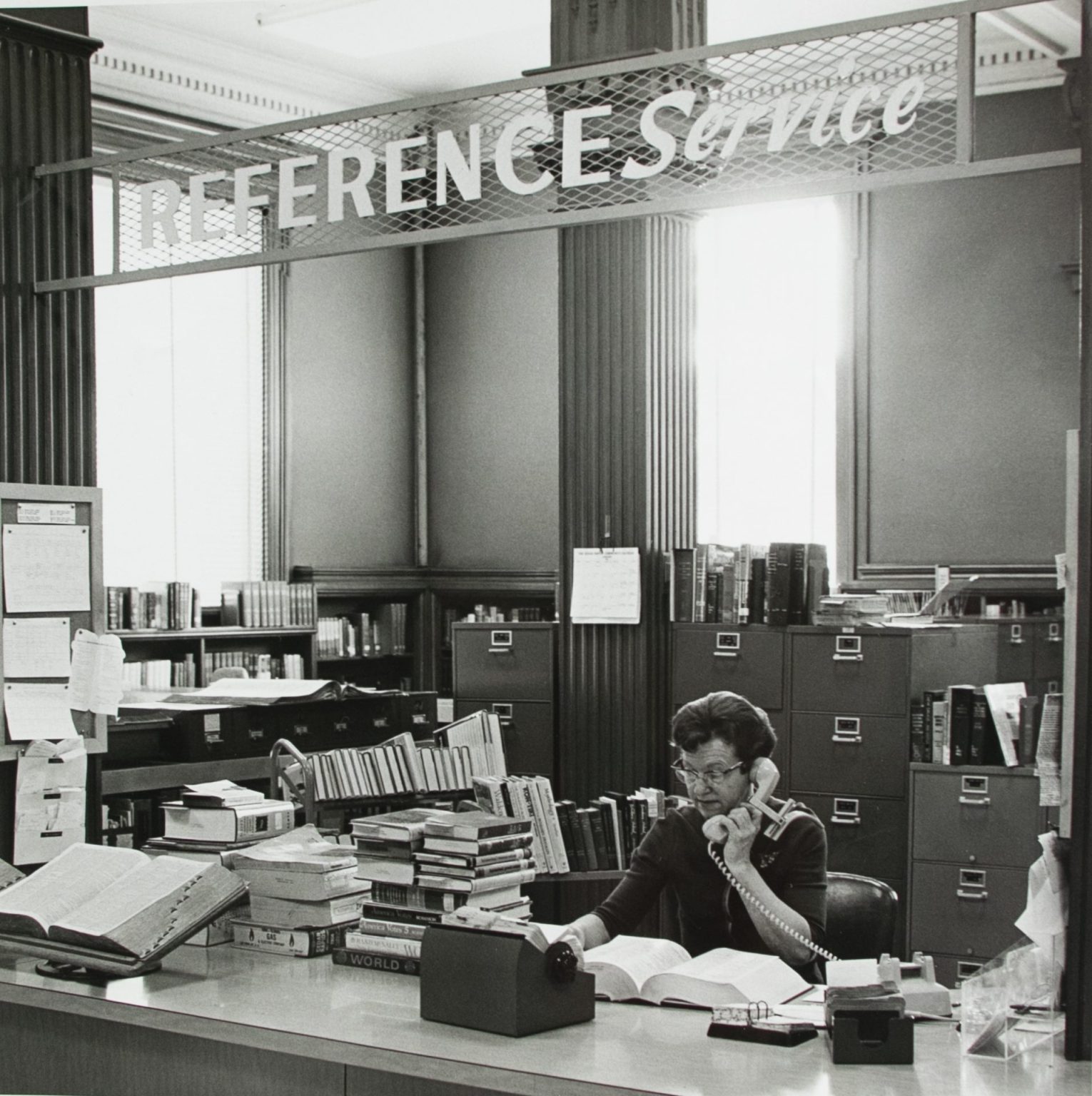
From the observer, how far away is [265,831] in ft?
11.9

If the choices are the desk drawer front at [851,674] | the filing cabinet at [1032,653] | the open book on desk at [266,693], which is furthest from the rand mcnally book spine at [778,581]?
the open book on desk at [266,693]

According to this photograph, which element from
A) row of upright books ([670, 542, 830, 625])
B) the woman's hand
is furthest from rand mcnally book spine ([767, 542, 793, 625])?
the woman's hand

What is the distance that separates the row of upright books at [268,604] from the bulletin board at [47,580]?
454 cm

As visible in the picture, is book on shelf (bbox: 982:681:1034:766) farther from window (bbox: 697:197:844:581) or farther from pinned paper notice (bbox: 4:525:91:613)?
pinned paper notice (bbox: 4:525:91:613)

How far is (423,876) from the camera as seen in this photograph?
3209 mm

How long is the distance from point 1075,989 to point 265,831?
6.28ft

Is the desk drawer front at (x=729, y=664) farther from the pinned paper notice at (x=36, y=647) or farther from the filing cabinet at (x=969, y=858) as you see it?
the pinned paper notice at (x=36, y=647)

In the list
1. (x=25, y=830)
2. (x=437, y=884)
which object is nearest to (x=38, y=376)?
(x=25, y=830)

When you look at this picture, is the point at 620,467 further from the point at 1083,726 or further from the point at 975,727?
the point at 1083,726

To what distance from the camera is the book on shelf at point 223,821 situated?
141 inches

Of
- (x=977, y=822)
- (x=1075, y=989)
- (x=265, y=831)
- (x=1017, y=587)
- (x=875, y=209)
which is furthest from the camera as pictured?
(x=875, y=209)

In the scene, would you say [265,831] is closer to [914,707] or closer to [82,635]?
[82,635]

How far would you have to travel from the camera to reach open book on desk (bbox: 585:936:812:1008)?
282cm

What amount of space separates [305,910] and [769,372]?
6.28m
